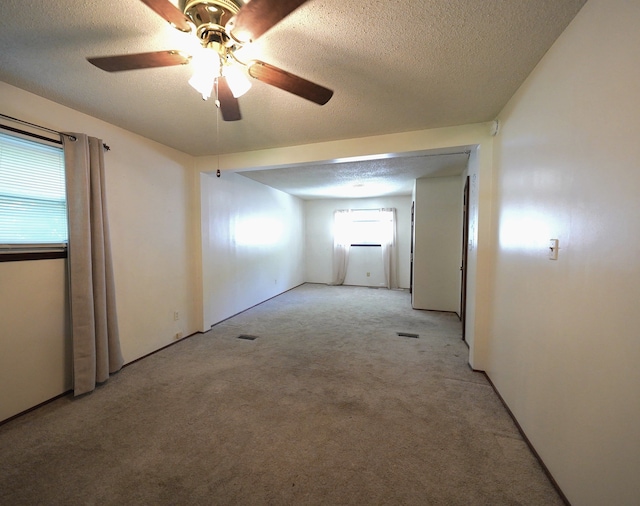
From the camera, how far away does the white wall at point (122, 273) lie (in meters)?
1.80

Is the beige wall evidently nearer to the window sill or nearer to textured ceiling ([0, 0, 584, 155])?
the window sill

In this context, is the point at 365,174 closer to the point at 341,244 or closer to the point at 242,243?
the point at 242,243

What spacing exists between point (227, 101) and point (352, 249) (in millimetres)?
5432

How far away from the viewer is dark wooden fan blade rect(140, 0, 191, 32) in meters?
0.95

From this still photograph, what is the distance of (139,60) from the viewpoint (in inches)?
47.7

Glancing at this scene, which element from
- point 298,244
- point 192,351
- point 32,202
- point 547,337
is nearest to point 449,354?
point 547,337

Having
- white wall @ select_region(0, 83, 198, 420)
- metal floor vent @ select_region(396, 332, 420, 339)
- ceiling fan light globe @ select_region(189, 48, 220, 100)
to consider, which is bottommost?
metal floor vent @ select_region(396, 332, 420, 339)

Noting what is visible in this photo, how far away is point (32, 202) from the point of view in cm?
188

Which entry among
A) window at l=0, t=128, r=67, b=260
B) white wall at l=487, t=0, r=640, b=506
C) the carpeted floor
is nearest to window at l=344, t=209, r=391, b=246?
the carpeted floor

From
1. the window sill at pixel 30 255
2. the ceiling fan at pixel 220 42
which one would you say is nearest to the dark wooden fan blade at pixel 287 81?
the ceiling fan at pixel 220 42

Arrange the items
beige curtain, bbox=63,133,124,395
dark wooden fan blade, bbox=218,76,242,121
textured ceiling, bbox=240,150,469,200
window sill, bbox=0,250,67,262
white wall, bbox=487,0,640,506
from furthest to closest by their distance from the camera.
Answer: textured ceiling, bbox=240,150,469,200, beige curtain, bbox=63,133,124,395, window sill, bbox=0,250,67,262, dark wooden fan blade, bbox=218,76,242,121, white wall, bbox=487,0,640,506

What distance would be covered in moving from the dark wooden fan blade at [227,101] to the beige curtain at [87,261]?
1357 millimetres

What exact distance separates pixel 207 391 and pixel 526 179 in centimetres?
287

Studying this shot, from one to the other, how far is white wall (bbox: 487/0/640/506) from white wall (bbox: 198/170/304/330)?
132 inches
